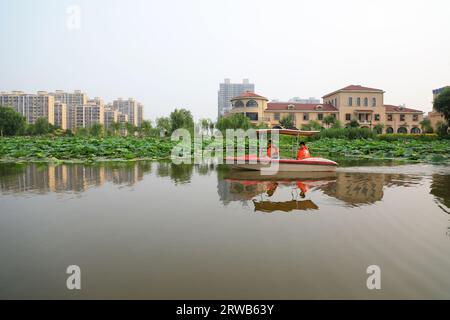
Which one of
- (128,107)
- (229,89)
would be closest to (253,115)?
(128,107)

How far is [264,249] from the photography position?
14.8ft

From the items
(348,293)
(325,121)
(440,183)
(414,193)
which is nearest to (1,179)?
(348,293)

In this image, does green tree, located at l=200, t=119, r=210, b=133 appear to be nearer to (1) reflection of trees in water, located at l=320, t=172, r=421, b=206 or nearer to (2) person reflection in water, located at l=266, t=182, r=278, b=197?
(1) reflection of trees in water, located at l=320, t=172, r=421, b=206

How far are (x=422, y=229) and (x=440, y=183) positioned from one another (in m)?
5.46

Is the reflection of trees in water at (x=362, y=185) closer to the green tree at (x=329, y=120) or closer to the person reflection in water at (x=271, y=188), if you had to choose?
the person reflection in water at (x=271, y=188)

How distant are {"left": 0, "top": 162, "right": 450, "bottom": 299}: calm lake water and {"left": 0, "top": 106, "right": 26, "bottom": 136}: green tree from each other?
163 feet

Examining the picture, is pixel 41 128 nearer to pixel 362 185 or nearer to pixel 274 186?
pixel 274 186

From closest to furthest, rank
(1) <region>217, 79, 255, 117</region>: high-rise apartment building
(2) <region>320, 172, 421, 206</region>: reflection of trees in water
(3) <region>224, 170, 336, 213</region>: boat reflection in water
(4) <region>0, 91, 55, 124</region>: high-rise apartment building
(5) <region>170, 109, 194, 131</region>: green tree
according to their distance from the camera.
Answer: (3) <region>224, 170, 336, 213</region>: boat reflection in water < (2) <region>320, 172, 421, 206</region>: reflection of trees in water < (5) <region>170, 109, 194, 131</region>: green tree < (4) <region>0, 91, 55, 124</region>: high-rise apartment building < (1) <region>217, 79, 255, 117</region>: high-rise apartment building

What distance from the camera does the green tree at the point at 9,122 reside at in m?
51.2

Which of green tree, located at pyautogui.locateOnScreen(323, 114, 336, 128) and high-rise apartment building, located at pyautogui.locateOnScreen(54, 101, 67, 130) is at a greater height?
high-rise apartment building, located at pyautogui.locateOnScreen(54, 101, 67, 130)

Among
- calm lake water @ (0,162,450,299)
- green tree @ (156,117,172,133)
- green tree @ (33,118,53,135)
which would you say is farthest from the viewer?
green tree @ (33,118,53,135)

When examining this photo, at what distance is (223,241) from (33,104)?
9193cm

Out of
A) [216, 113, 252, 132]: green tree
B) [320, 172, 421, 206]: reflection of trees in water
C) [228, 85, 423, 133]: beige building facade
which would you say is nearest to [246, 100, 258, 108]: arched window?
[228, 85, 423, 133]: beige building facade

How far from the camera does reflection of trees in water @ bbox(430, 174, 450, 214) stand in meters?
7.20
